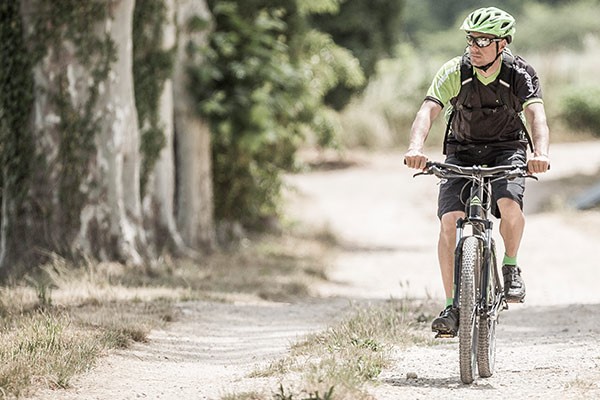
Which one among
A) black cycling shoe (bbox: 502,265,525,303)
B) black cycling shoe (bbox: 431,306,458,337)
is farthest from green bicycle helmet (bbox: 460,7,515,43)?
black cycling shoe (bbox: 431,306,458,337)

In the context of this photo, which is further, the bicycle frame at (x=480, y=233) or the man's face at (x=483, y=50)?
the man's face at (x=483, y=50)

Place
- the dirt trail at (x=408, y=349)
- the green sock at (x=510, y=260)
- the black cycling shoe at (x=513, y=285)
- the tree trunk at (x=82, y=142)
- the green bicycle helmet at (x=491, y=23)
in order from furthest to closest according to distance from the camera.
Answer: the tree trunk at (x=82, y=142) → the green sock at (x=510, y=260) → the black cycling shoe at (x=513, y=285) → the green bicycle helmet at (x=491, y=23) → the dirt trail at (x=408, y=349)

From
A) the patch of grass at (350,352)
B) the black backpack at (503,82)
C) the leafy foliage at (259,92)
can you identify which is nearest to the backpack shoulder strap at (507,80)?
the black backpack at (503,82)

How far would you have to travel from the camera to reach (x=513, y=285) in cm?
716

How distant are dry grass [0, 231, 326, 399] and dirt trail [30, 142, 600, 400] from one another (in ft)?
0.53

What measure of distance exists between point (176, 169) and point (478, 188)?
8.86m

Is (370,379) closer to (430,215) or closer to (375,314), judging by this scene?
(375,314)

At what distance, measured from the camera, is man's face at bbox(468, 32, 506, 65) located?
6.85 metres

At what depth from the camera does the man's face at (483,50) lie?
22.5 ft

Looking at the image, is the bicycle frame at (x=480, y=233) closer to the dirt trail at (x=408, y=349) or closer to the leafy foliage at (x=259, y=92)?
the dirt trail at (x=408, y=349)

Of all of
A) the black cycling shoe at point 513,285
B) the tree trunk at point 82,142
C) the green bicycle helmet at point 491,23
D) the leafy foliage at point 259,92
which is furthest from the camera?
the leafy foliage at point 259,92

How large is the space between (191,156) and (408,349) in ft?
25.8

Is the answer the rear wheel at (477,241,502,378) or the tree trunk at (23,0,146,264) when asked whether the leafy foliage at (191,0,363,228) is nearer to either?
the tree trunk at (23,0,146,264)

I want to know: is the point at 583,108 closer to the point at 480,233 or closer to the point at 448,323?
the point at 480,233
